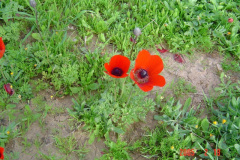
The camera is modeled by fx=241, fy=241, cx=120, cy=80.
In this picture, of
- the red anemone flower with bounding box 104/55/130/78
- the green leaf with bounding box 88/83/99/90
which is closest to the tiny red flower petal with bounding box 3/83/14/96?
the green leaf with bounding box 88/83/99/90

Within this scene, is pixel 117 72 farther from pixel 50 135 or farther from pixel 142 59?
pixel 50 135

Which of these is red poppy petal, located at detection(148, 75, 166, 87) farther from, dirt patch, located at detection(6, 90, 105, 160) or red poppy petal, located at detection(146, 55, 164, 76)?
dirt patch, located at detection(6, 90, 105, 160)

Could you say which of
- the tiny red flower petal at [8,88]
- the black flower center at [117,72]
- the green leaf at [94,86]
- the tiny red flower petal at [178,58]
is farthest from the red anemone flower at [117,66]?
the tiny red flower petal at [178,58]

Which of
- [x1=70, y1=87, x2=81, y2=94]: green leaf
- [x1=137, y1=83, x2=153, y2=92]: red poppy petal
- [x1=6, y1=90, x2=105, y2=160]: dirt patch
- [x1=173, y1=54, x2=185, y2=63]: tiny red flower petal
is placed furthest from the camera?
[x1=173, y1=54, x2=185, y2=63]: tiny red flower petal

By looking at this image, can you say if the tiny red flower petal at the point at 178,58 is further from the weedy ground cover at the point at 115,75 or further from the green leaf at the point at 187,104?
the green leaf at the point at 187,104

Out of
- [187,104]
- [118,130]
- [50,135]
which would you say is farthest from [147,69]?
[50,135]

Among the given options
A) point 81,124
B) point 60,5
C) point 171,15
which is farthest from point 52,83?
point 171,15
